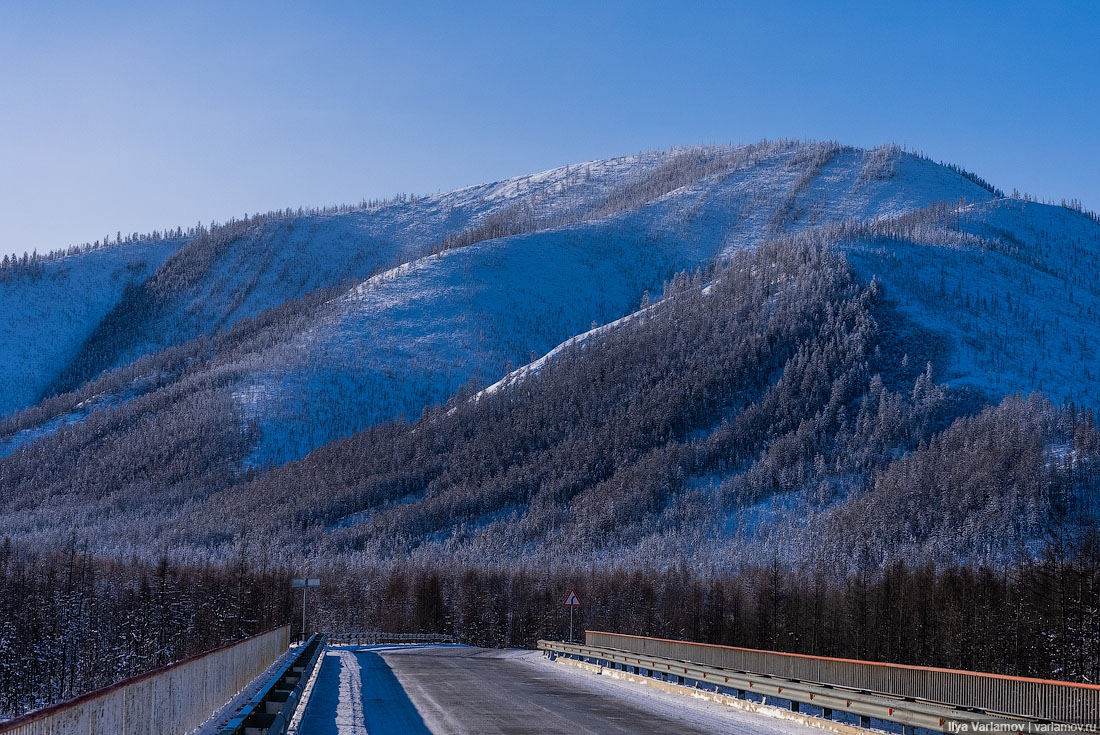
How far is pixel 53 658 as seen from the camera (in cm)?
8125

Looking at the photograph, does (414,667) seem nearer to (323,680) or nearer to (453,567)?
(323,680)

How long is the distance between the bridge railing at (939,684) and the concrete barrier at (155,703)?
14988 millimetres

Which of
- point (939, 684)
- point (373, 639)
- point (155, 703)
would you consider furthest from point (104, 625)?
point (155, 703)

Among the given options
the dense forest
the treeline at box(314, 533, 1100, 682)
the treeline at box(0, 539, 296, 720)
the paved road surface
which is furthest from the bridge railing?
the treeline at box(0, 539, 296, 720)

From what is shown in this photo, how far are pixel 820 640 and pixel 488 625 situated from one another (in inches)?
1468

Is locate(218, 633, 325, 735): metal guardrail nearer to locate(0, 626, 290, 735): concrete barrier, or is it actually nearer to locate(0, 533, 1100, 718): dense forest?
locate(0, 626, 290, 735): concrete barrier

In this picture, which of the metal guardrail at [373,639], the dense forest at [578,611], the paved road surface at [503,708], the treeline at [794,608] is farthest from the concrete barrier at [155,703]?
the metal guardrail at [373,639]

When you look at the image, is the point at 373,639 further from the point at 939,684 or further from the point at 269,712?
the point at 269,712

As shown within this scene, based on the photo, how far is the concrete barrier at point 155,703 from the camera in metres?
11.9

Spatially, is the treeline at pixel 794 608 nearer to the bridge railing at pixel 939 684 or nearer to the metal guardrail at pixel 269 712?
the bridge railing at pixel 939 684

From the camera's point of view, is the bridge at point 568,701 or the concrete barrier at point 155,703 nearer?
the concrete barrier at point 155,703

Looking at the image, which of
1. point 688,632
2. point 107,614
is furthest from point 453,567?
point 107,614

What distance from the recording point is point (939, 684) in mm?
25047

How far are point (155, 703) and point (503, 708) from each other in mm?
11704
